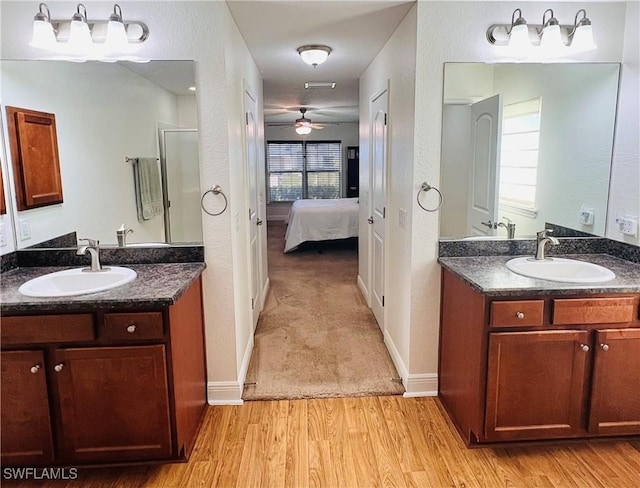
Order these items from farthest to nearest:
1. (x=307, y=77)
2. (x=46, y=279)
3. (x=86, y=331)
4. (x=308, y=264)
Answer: (x=308, y=264)
(x=307, y=77)
(x=46, y=279)
(x=86, y=331)

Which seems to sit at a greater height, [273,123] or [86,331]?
[273,123]

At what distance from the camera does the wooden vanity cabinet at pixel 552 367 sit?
196 cm

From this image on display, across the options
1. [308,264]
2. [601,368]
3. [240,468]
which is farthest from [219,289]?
[308,264]

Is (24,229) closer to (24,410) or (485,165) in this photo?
(24,410)

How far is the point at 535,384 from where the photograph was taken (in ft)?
6.58

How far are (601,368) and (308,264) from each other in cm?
436

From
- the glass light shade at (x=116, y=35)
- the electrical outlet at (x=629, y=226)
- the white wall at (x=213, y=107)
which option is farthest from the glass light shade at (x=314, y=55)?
the electrical outlet at (x=629, y=226)

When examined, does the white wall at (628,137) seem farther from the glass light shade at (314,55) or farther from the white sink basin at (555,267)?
the glass light shade at (314,55)

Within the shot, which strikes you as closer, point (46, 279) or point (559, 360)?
point (559, 360)

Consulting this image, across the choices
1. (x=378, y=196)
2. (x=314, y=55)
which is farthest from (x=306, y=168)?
(x=314, y=55)

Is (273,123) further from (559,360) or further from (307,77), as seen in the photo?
(559,360)

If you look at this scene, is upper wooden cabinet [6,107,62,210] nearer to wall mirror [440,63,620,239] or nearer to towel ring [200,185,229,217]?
towel ring [200,185,229,217]

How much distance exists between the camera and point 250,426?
237cm

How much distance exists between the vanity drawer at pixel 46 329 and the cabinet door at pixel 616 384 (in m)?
2.24
